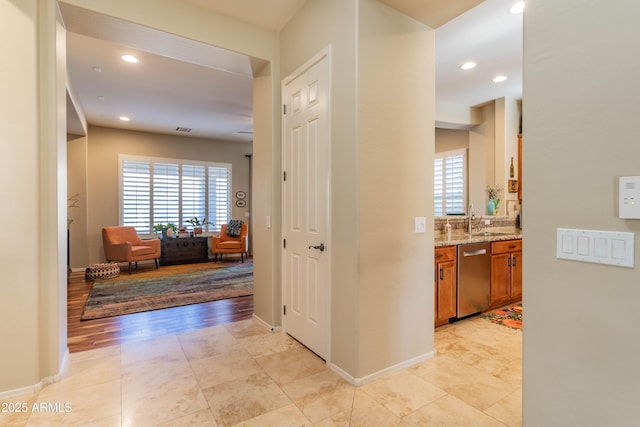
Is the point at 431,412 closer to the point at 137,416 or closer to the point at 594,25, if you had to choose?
the point at 137,416

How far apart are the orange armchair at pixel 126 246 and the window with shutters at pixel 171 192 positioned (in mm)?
557

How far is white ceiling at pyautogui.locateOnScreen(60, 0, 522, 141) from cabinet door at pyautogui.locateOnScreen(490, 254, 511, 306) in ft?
8.16

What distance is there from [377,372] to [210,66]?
11.1 feet

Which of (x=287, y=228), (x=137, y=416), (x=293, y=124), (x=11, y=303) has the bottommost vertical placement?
(x=137, y=416)

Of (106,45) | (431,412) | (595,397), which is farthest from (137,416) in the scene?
(106,45)

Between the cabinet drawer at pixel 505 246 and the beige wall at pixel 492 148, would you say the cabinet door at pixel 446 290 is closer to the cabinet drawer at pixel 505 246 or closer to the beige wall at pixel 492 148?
the cabinet drawer at pixel 505 246

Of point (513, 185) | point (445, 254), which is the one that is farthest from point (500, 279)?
point (513, 185)

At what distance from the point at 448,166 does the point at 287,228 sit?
464cm

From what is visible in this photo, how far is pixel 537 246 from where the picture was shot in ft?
3.92

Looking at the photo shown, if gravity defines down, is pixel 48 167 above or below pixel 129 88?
below

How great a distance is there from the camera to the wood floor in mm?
3147

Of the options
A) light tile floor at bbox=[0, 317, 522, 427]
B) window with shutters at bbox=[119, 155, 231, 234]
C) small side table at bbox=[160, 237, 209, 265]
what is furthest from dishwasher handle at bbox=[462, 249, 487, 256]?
window with shutters at bbox=[119, 155, 231, 234]

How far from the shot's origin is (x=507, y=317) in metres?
3.70

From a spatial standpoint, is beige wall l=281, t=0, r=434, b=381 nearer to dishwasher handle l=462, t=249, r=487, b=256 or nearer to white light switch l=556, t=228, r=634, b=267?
dishwasher handle l=462, t=249, r=487, b=256
